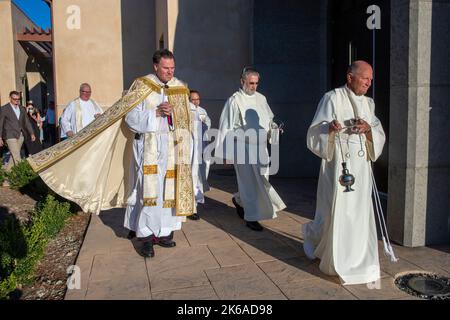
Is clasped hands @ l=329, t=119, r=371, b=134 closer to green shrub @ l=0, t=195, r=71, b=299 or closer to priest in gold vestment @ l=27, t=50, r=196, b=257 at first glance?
priest in gold vestment @ l=27, t=50, r=196, b=257

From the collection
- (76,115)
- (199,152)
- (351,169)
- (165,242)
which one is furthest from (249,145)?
(76,115)

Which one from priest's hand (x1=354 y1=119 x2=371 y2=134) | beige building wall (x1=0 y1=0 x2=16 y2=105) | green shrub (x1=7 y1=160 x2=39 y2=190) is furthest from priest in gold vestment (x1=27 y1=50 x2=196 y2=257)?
beige building wall (x1=0 y1=0 x2=16 y2=105)

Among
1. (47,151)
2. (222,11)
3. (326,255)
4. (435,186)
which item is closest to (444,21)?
(435,186)

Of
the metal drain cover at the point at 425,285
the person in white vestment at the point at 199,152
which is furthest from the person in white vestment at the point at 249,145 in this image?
the metal drain cover at the point at 425,285

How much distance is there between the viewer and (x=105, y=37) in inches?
481

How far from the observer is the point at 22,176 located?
7.89 meters

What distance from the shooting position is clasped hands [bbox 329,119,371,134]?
3.56 m

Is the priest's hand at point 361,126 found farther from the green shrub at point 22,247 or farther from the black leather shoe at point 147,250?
the green shrub at point 22,247

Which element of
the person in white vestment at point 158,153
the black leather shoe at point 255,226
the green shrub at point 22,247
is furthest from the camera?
the black leather shoe at point 255,226

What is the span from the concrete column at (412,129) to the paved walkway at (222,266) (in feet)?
0.88

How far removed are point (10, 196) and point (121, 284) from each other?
4710 millimetres

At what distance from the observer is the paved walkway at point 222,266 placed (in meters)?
3.59

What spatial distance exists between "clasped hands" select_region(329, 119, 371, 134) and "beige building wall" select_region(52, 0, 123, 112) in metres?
9.74
